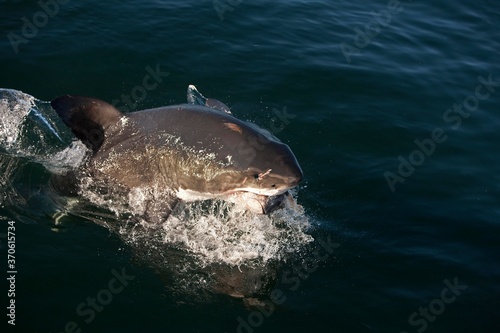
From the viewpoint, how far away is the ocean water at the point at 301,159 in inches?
289

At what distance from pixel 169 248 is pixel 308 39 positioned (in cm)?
842

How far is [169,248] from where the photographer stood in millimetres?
8031

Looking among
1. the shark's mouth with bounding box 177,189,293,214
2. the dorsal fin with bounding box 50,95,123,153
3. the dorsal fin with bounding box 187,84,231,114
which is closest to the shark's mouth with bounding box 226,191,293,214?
the shark's mouth with bounding box 177,189,293,214

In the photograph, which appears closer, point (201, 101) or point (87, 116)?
point (87, 116)

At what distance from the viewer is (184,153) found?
24.8 ft

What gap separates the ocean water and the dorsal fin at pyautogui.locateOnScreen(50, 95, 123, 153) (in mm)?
1167

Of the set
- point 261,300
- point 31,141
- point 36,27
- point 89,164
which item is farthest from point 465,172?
point 36,27

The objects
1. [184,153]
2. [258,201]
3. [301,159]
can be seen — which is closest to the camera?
[258,201]

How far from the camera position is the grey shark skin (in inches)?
280

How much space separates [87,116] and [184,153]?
1.34 meters

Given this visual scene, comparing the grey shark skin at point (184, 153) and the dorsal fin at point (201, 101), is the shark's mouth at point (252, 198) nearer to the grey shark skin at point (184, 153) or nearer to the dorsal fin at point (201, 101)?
the grey shark skin at point (184, 153)

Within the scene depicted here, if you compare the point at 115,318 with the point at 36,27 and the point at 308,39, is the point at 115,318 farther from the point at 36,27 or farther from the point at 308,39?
the point at 308,39

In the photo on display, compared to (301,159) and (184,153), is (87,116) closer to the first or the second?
(184,153)

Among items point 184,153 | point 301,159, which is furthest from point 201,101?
point 184,153
